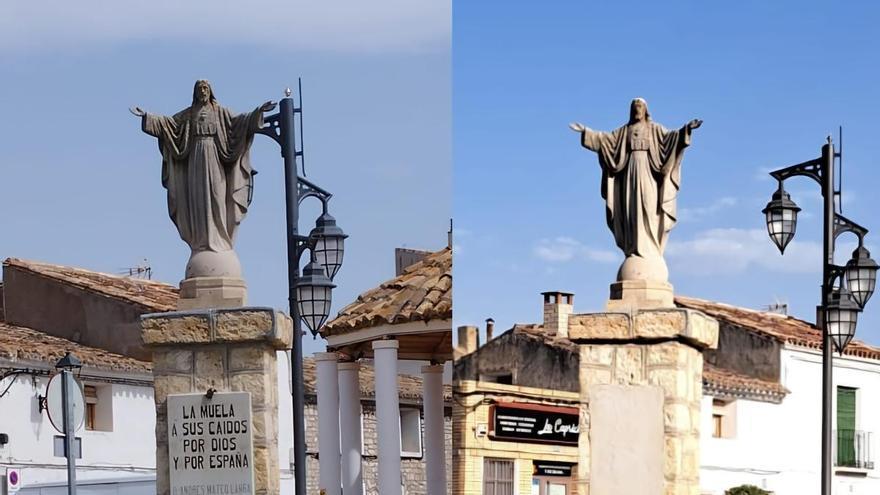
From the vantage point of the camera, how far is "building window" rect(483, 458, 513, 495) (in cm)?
1971

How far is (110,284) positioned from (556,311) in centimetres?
644

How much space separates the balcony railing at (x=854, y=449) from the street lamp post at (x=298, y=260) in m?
12.7

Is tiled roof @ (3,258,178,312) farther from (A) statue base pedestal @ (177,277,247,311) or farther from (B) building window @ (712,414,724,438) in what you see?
(A) statue base pedestal @ (177,277,247,311)

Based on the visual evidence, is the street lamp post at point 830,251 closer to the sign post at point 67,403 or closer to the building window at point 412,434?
the sign post at point 67,403

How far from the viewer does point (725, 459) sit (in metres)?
21.4

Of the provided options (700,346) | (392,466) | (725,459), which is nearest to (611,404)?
(700,346)

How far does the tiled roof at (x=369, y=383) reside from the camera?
23.3 m

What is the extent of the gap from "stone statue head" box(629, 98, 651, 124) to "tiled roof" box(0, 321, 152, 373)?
1225 cm

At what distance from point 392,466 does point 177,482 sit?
5051mm

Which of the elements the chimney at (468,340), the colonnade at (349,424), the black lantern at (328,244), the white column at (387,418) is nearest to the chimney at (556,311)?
the chimney at (468,340)

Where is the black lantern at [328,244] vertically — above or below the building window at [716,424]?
above

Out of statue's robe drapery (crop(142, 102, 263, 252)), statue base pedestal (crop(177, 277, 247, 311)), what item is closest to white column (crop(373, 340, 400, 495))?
statue base pedestal (crop(177, 277, 247, 311))

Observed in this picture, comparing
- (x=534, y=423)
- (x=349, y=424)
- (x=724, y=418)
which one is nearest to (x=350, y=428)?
(x=349, y=424)

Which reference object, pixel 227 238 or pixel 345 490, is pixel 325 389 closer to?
pixel 345 490
